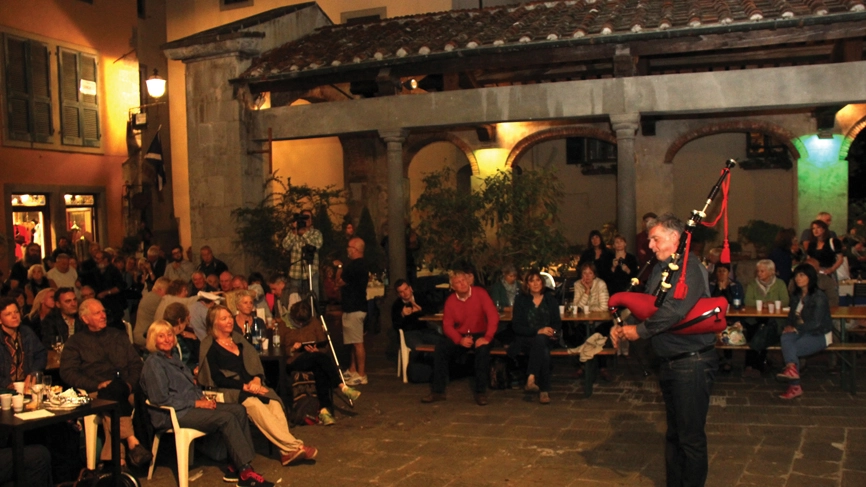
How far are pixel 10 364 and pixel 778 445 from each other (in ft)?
19.9

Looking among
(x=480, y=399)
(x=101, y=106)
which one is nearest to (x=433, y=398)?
(x=480, y=399)

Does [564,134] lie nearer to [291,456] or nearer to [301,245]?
[301,245]

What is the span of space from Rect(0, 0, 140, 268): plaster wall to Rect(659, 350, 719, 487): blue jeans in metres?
15.2

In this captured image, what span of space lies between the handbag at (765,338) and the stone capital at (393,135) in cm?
586

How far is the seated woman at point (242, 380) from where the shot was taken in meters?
6.96

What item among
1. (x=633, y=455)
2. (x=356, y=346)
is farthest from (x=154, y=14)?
(x=633, y=455)

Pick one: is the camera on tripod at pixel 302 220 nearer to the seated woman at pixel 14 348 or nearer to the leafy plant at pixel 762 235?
the seated woman at pixel 14 348

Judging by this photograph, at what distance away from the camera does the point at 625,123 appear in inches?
453

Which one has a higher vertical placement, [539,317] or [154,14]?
[154,14]

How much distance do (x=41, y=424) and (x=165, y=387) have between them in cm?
116

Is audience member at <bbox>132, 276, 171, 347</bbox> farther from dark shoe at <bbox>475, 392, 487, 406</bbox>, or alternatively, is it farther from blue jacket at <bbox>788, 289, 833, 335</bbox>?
blue jacket at <bbox>788, 289, 833, 335</bbox>

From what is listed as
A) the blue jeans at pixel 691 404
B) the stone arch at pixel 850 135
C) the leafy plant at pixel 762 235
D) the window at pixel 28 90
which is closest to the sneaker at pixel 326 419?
the blue jeans at pixel 691 404

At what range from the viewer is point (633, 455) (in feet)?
22.5

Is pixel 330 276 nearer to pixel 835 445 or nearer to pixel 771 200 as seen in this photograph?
pixel 835 445
